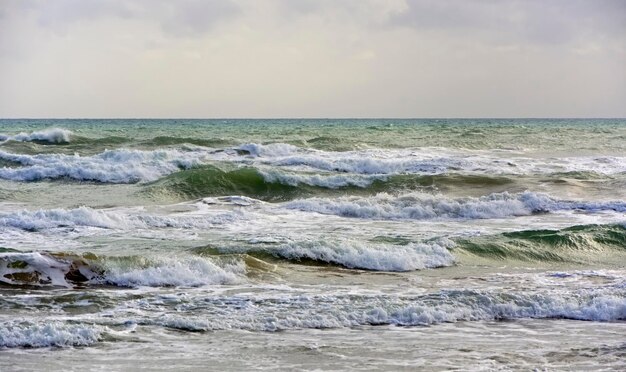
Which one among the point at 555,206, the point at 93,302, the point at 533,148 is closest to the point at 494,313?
the point at 93,302

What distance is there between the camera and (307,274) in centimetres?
1213

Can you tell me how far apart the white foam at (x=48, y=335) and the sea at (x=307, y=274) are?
2cm

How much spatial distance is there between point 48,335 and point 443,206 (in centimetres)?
1263

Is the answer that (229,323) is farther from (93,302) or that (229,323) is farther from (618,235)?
(618,235)

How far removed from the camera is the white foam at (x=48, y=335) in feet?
26.9

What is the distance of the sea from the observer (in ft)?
27.1

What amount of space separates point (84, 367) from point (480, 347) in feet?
12.8

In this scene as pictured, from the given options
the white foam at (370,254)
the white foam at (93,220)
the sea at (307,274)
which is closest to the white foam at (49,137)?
the sea at (307,274)

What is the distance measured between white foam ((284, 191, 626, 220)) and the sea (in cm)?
6

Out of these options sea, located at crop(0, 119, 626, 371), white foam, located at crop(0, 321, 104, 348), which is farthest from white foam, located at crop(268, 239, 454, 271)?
white foam, located at crop(0, 321, 104, 348)

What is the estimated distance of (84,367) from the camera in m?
7.53

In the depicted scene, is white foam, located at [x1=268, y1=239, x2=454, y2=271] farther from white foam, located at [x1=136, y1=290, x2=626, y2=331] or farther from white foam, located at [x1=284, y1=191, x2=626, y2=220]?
white foam, located at [x1=284, y1=191, x2=626, y2=220]

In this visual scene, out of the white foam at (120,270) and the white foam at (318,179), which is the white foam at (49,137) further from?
the white foam at (120,270)

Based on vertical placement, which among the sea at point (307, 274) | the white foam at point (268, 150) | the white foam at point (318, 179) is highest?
the white foam at point (268, 150)
